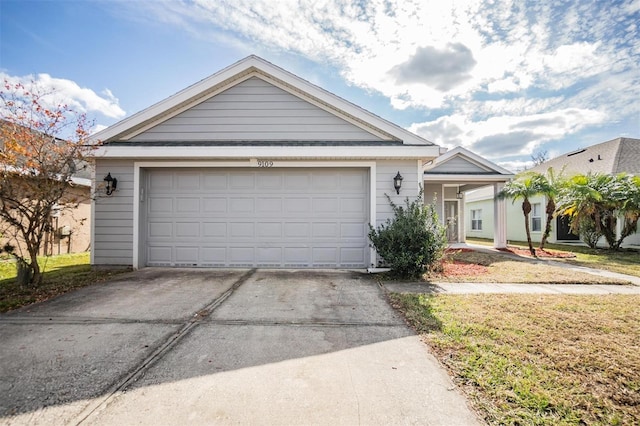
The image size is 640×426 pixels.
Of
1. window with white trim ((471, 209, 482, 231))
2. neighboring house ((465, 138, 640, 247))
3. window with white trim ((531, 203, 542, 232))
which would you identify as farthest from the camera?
window with white trim ((471, 209, 482, 231))

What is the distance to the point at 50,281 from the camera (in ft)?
19.4

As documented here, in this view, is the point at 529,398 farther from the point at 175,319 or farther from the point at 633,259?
the point at 633,259

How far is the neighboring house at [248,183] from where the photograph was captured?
721 centimetres

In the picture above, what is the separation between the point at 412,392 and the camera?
2.33m

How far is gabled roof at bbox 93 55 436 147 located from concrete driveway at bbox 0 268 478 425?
14.2 ft

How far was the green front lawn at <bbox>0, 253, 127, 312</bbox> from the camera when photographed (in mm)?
4738

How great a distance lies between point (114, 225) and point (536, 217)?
20.4m

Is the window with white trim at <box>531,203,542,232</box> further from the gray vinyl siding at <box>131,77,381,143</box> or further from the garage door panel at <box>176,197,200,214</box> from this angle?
the garage door panel at <box>176,197,200,214</box>

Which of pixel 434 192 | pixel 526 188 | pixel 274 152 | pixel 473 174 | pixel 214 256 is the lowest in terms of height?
pixel 214 256

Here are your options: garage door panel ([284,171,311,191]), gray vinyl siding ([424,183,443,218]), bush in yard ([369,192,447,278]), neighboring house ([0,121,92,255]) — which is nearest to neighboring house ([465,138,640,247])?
gray vinyl siding ([424,183,443,218])

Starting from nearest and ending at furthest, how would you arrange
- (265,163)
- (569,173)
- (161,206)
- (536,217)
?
(265,163), (161,206), (569,173), (536,217)

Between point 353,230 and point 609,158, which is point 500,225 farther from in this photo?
point 353,230

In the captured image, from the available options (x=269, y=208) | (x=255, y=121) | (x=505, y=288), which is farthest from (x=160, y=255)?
(x=505, y=288)

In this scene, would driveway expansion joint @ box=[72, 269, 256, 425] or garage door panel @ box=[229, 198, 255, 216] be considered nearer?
driveway expansion joint @ box=[72, 269, 256, 425]
